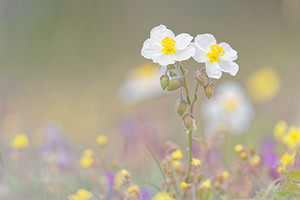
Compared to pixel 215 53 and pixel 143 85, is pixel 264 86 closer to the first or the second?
pixel 143 85

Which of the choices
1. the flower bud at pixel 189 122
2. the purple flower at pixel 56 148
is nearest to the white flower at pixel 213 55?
the flower bud at pixel 189 122

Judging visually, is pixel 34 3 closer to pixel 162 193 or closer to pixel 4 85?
pixel 4 85

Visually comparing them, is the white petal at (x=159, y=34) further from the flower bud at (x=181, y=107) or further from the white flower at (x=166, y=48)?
the flower bud at (x=181, y=107)

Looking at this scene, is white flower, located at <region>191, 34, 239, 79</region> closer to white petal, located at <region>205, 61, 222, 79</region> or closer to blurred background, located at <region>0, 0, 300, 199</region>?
white petal, located at <region>205, 61, 222, 79</region>

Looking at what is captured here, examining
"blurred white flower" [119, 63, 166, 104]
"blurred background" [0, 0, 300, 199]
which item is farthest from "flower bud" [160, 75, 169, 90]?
"blurred white flower" [119, 63, 166, 104]

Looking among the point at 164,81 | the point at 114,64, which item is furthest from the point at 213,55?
the point at 114,64

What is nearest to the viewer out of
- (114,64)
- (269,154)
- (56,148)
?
(269,154)
